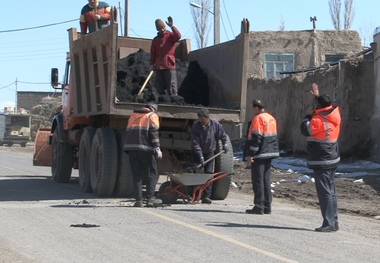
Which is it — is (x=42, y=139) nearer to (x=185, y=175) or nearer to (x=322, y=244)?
(x=185, y=175)

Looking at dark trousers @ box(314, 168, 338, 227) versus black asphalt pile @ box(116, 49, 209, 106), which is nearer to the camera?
dark trousers @ box(314, 168, 338, 227)

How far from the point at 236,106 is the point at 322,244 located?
5.63 metres

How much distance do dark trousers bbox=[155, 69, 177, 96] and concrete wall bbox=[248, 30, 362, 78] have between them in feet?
84.0

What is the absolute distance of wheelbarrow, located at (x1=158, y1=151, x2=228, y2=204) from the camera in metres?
13.7

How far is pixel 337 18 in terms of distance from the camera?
5950 centimetres

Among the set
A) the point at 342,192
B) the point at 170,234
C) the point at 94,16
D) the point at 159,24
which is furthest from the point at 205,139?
the point at 94,16

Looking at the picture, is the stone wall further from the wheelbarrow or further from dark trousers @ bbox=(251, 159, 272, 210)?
dark trousers @ bbox=(251, 159, 272, 210)

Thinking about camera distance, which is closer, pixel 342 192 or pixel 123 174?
pixel 123 174

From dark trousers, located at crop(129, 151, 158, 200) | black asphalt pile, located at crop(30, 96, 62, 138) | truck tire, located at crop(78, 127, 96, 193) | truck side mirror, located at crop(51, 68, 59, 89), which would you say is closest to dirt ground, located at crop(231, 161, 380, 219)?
dark trousers, located at crop(129, 151, 158, 200)

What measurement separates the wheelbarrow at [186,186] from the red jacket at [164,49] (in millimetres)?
2261

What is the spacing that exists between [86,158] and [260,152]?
15.5 feet

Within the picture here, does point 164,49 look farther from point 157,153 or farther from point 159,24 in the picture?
point 157,153

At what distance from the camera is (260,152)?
12688 mm

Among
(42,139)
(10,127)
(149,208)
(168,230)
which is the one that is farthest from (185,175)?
(10,127)
